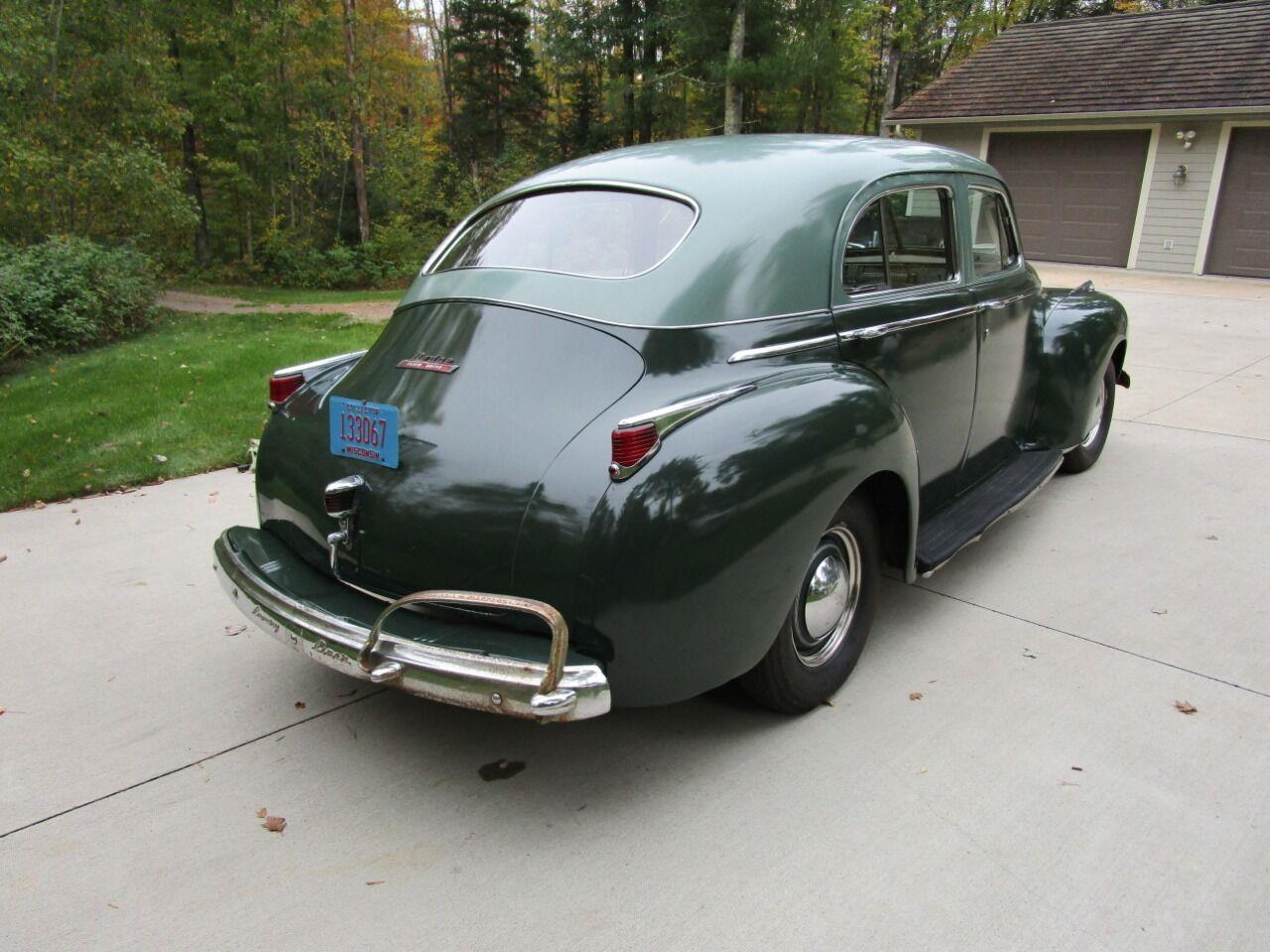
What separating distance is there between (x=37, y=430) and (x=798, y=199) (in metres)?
5.60

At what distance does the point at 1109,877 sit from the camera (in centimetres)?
228

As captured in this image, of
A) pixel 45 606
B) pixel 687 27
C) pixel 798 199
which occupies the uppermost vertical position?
pixel 687 27

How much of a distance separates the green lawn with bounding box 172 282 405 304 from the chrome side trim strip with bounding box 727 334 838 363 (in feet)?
45.9

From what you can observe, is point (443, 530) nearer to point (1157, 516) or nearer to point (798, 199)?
point (798, 199)

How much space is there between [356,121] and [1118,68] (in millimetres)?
15982

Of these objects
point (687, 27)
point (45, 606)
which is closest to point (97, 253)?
point (45, 606)

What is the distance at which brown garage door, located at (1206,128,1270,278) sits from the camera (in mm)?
14516

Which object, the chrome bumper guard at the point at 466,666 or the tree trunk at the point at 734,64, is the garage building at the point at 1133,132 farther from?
the chrome bumper guard at the point at 466,666

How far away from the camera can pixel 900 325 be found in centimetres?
331

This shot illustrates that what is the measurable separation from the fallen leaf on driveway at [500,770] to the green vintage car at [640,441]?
1.80 ft

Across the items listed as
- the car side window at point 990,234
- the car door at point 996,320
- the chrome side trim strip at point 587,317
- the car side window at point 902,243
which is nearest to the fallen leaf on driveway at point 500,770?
the chrome side trim strip at point 587,317

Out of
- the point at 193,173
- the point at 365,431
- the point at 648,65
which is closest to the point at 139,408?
the point at 365,431

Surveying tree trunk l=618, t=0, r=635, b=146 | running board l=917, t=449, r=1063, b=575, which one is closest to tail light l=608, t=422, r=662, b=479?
running board l=917, t=449, r=1063, b=575

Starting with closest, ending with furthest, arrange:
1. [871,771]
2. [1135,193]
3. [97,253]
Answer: [871,771]
[97,253]
[1135,193]
